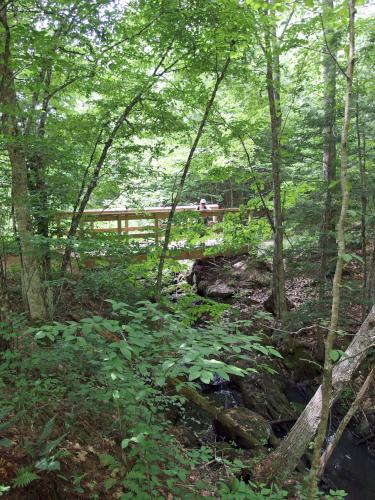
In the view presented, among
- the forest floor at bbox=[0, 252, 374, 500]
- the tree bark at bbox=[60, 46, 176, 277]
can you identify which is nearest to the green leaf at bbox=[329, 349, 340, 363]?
the forest floor at bbox=[0, 252, 374, 500]

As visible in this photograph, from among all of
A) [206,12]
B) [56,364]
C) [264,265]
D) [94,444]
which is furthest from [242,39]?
[264,265]

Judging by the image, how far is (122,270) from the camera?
561 centimetres

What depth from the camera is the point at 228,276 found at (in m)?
12.4

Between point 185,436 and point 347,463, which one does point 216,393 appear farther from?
point 185,436

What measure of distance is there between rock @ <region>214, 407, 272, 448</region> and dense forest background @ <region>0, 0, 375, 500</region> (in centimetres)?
3

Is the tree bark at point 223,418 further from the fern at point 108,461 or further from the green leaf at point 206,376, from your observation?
the green leaf at point 206,376

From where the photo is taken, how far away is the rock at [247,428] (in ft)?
17.9

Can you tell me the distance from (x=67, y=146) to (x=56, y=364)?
10.2ft

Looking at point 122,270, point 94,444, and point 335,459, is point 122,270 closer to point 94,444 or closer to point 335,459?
point 94,444

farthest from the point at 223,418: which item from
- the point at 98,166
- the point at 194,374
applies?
the point at 98,166

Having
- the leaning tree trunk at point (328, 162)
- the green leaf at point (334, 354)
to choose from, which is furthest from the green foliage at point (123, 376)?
the leaning tree trunk at point (328, 162)

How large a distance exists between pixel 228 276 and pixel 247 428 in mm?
7016

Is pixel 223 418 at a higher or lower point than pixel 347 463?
higher

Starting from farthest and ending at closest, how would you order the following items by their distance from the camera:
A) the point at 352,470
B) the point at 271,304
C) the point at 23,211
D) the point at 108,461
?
the point at 271,304
the point at 352,470
the point at 23,211
the point at 108,461
